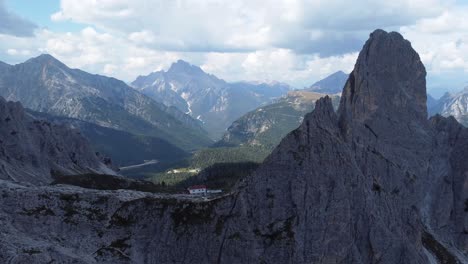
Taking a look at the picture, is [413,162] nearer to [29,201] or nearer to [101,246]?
[101,246]

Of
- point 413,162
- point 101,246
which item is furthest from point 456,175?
point 101,246

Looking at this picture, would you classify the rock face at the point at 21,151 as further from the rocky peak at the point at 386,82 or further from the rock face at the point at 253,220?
the rocky peak at the point at 386,82

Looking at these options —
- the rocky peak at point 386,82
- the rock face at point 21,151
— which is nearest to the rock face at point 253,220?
the rocky peak at point 386,82

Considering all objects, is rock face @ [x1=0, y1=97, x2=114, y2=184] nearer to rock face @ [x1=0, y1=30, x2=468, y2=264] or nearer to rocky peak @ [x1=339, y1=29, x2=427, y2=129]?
rock face @ [x1=0, y1=30, x2=468, y2=264]

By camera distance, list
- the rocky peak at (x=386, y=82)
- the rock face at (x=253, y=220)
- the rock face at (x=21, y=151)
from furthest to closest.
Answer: the rock face at (x=21, y=151) < the rocky peak at (x=386, y=82) < the rock face at (x=253, y=220)

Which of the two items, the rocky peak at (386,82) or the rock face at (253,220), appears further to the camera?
the rocky peak at (386,82)

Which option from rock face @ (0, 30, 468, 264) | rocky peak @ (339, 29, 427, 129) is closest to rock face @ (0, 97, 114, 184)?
rock face @ (0, 30, 468, 264)

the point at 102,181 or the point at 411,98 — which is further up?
the point at 411,98

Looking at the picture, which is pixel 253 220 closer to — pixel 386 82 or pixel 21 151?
pixel 386 82

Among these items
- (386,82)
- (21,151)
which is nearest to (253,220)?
(386,82)
